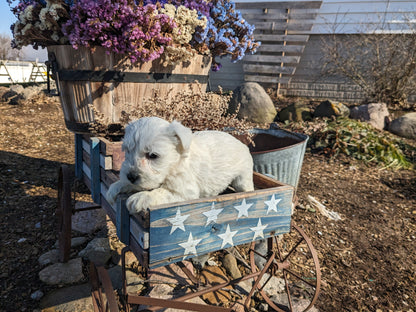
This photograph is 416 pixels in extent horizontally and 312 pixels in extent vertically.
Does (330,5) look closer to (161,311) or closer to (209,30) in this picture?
(209,30)

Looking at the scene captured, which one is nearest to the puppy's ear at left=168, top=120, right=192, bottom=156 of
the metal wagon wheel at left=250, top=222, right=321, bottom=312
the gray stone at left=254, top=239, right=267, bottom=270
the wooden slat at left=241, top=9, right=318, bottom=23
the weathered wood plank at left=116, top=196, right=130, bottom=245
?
the weathered wood plank at left=116, top=196, right=130, bottom=245

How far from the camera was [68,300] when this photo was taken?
2.21 metres

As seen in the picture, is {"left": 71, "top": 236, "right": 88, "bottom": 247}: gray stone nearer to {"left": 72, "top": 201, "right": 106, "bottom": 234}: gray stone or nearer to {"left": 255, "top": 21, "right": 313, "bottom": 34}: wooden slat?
{"left": 72, "top": 201, "right": 106, "bottom": 234}: gray stone

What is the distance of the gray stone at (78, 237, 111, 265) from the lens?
8.66ft

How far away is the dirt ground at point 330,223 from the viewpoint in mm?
2534

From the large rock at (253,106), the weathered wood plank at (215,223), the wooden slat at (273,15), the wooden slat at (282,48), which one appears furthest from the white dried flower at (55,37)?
the wooden slat at (273,15)

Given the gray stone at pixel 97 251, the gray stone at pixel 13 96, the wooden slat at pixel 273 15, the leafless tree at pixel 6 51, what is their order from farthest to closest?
the leafless tree at pixel 6 51 < the wooden slat at pixel 273 15 < the gray stone at pixel 13 96 < the gray stone at pixel 97 251

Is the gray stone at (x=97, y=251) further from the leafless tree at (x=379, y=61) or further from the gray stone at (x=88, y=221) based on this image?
the leafless tree at (x=379, y=61)

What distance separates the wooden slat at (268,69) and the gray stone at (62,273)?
850 centimetres

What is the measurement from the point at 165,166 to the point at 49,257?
1.88m

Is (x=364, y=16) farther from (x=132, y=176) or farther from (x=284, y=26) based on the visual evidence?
(x=132, y=176)

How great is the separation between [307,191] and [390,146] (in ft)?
9.29

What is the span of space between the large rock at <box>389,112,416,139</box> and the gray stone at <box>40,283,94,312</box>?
24.9 feet

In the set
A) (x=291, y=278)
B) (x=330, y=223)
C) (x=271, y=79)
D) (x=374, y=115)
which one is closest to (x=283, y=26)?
(x=271, y=79)
